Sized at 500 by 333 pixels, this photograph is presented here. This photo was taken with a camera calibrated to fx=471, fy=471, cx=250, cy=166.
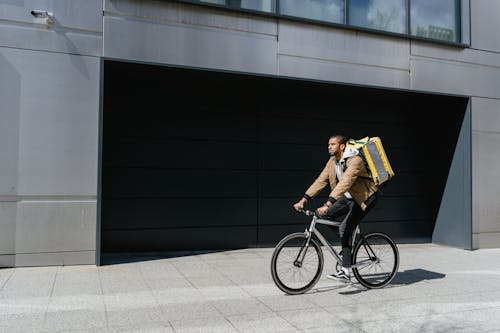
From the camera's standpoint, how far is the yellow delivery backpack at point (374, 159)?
588 cm

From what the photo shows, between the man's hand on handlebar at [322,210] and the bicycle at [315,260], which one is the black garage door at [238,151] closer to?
the man's hand on handlebar at [322,210]

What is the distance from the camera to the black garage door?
28.9 ft

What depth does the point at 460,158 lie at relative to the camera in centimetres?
1031

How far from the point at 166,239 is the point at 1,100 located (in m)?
3.81

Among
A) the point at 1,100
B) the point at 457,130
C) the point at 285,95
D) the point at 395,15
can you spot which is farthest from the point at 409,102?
the point at 1,100

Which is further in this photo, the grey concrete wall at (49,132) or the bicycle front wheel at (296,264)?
the grey concrete wall at (49,132)

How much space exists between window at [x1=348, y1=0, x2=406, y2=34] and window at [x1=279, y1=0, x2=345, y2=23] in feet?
0.91

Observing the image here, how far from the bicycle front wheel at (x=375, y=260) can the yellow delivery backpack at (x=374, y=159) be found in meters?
0.82

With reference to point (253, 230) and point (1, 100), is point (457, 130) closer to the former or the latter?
point (253, 230)

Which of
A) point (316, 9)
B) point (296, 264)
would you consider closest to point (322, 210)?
point (296, 264)

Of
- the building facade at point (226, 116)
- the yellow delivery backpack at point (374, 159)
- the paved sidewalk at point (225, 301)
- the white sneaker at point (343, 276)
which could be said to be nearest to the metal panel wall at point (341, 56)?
the building facade at point (226, 116)

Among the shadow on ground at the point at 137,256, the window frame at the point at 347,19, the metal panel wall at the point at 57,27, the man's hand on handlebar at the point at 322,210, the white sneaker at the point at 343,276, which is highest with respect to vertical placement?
the window frame at the point at 347,19

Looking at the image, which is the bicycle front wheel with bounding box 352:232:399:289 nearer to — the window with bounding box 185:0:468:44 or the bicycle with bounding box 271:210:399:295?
the bicycle with bounding box 271:210:399:295

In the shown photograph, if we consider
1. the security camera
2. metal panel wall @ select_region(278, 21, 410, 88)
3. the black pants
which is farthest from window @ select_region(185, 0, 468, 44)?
the black pants
